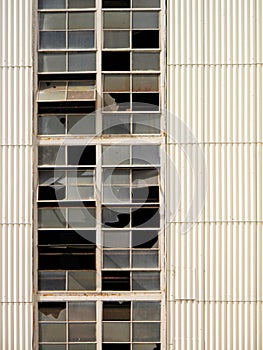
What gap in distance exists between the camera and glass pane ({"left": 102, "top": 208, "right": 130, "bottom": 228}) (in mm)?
7090

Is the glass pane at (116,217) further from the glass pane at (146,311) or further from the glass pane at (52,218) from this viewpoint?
the glass pane at (146,311)

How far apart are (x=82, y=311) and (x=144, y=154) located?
2788 mm

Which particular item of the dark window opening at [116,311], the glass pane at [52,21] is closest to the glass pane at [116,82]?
the glass pane at [52,21]

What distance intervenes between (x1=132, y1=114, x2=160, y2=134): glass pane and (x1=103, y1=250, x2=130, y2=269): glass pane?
2.02 meters

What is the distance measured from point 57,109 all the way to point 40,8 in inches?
66.9

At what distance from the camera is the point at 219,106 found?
6969mm

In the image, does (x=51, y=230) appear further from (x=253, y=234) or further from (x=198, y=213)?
(x=253, y=234)

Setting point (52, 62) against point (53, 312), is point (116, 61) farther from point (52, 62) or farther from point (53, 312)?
point (53, 312)

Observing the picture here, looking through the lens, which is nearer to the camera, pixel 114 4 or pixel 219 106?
pixel 219 106

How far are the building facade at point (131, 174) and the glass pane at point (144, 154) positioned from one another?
2 centimetres

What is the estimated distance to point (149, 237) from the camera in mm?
7086

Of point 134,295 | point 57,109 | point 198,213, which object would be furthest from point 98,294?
point 57,109

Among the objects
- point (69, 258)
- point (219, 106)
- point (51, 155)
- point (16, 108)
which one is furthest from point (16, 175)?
point (219, 106)

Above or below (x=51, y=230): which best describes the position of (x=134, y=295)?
below
